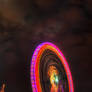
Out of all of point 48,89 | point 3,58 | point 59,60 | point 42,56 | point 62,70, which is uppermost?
point 3,58

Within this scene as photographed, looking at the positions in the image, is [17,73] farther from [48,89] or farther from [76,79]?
[76,79]

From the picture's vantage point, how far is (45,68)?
4504 millimetres

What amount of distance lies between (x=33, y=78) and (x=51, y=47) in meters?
1.37

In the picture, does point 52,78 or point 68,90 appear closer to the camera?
point 68,90

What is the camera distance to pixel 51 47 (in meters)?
4.21

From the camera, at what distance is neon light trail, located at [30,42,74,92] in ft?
12.2

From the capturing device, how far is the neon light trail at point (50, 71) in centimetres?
371

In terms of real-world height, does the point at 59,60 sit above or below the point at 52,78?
above

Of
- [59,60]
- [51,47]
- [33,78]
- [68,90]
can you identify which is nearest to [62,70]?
[59,60]

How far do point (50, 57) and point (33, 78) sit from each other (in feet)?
3.52

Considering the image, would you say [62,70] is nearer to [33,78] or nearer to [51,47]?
[51,47]

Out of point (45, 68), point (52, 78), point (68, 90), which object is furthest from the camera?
point (45, 68)

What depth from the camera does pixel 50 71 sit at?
14.3 ft

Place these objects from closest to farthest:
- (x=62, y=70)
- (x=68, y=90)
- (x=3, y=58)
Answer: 1. (x=68, y=90)
2. (x=62, y=70)
3. (x=3, y=58)
